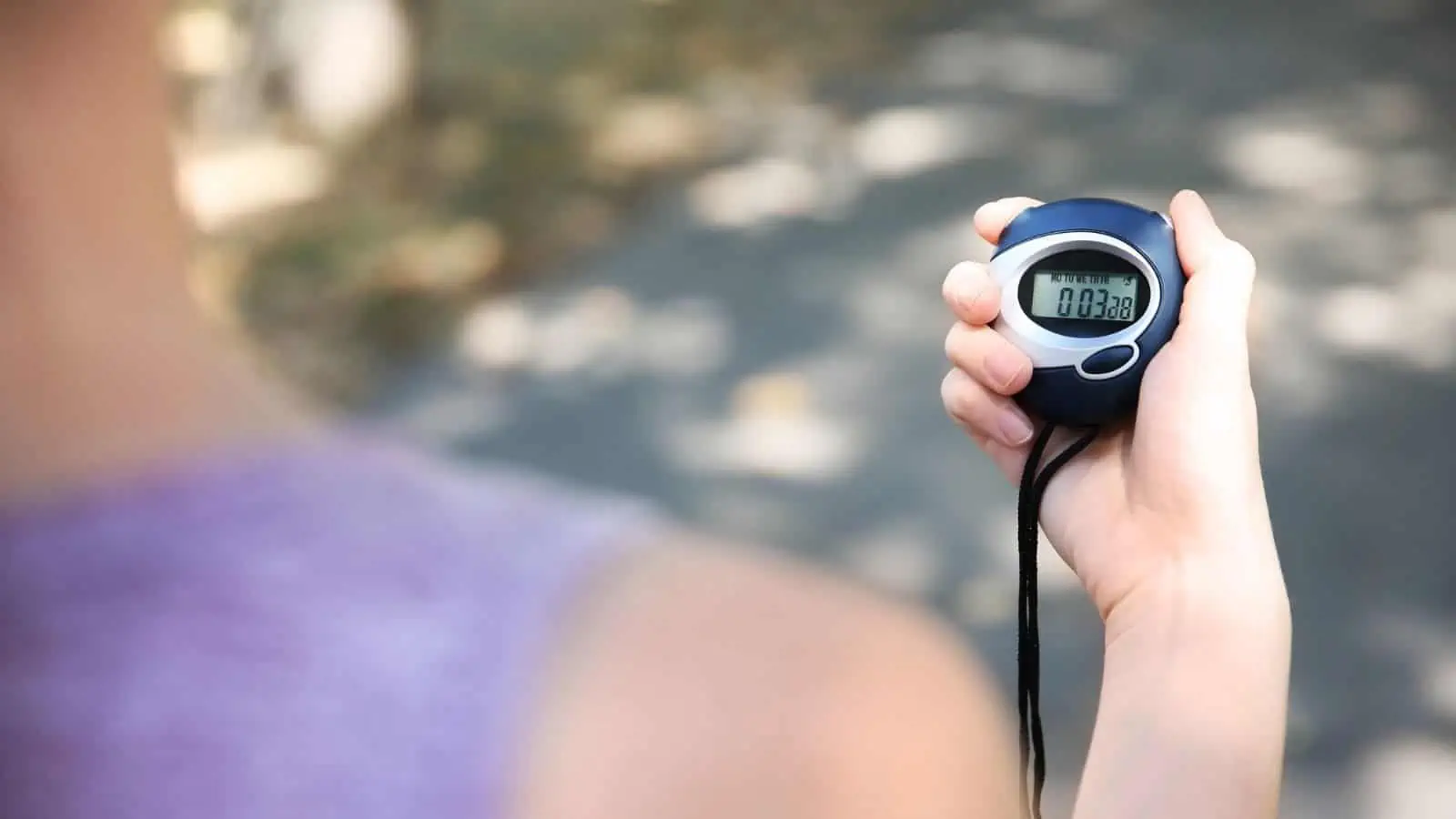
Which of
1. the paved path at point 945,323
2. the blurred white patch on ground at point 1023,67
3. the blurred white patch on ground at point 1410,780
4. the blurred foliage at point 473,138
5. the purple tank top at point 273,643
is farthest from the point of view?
the blurred white patch on ground at point 1023,67

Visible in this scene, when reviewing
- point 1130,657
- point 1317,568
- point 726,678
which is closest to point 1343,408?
point 1317,568

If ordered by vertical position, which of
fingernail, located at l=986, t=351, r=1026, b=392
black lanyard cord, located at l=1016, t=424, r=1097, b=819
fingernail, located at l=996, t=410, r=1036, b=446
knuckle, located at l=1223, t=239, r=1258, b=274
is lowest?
black lanyard cord, located at l=1016, t=424, r=1097, b=819

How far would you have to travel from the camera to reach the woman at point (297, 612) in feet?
1.82

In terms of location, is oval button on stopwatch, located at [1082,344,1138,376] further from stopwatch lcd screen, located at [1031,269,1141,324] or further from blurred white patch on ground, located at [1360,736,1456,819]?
blurred white patch on ground, located at [1360,736,1456,819]

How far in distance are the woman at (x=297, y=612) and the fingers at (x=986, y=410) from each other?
308 millimetres

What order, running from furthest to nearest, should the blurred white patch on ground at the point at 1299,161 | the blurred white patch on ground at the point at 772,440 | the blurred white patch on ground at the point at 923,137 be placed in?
the blurred white patch on ground at the point at 923,137 → the blurred white patch on ground at the point at 1299,161 → the blurred white patch on ground at the point at 772,440

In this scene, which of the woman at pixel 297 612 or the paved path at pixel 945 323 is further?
the paved path at pixel 945 323

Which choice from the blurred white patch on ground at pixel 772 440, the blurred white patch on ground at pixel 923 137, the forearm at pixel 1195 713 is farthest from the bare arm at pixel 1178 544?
the blurred white patch on ground at pixel 923 137

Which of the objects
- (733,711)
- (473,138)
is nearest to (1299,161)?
(473,138)

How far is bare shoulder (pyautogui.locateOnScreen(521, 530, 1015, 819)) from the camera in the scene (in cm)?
58

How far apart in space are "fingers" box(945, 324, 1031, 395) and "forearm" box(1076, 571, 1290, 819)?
7.8 inches

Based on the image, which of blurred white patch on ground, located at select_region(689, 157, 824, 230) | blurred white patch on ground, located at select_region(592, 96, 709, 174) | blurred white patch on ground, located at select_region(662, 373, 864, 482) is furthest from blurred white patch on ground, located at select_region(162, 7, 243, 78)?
blurred white patch on ground, located at select_region(662, 373, 864, 482)

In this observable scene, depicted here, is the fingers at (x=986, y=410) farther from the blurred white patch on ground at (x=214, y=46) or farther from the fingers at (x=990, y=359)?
the blurred white patch on ground at (x=214, y=46)

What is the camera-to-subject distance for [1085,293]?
98cm
